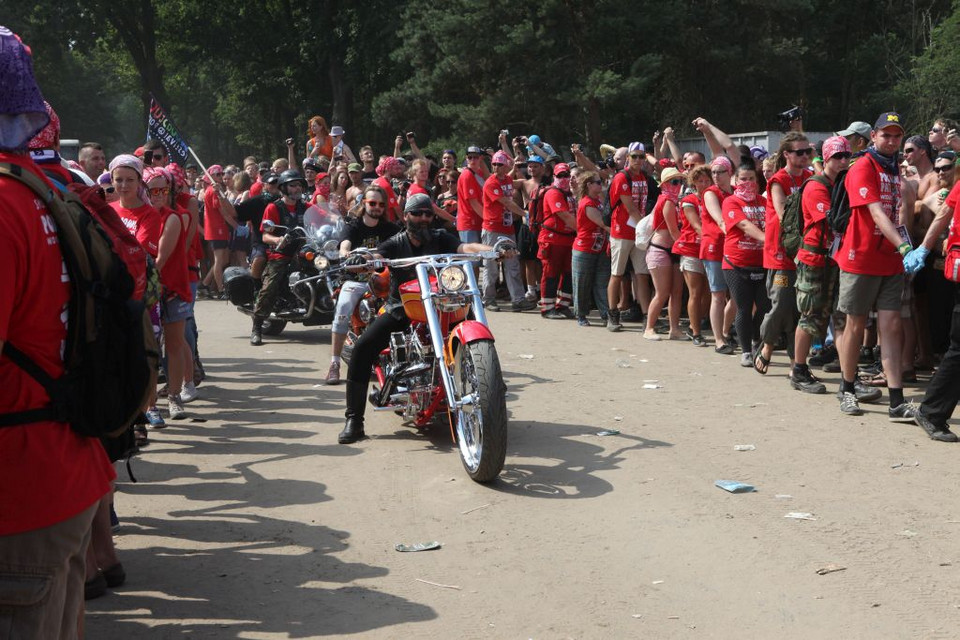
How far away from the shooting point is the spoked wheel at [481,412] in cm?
627

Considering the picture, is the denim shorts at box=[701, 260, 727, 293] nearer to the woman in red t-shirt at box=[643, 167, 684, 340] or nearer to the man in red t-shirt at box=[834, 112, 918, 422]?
the woman in red t-shirt at box=[643, 167, 684, 340]

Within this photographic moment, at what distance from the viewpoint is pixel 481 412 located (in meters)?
6.31

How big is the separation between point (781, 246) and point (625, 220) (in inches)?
148

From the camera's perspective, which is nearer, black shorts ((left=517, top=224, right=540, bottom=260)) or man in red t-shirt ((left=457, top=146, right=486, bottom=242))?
black shorts ((left=517, top=224, right=540, bottom=260))

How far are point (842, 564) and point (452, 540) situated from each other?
6.05ft

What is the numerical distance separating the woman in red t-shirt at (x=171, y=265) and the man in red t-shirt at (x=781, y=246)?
188 inches

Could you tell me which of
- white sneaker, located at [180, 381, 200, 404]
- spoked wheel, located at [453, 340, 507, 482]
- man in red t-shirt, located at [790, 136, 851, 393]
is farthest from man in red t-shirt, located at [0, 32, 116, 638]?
man in red t-shirt, located at [790, 136, 851, 393]

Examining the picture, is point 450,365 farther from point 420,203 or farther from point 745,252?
point 745,252

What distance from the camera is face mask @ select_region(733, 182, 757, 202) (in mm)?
10172

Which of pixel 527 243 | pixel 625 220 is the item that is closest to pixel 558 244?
pixel 527 243

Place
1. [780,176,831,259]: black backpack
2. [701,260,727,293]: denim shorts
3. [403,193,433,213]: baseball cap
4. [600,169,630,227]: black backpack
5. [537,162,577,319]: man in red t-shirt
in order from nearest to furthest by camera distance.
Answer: [403,193,433,213]: baseball cap
[780,176,831,259]: black backpack
[701,260,727,293]: denim shorts
[600,169,630,227]: black backpack
[537,162,577,319]: man in red t-shirt

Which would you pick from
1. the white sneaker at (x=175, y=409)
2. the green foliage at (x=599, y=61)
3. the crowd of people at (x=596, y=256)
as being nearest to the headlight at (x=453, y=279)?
the crowd of people at (x=596, y=256)

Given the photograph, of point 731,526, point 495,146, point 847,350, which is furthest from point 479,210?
point 495,146

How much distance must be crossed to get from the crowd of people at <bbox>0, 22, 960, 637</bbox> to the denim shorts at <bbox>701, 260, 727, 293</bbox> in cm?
1
